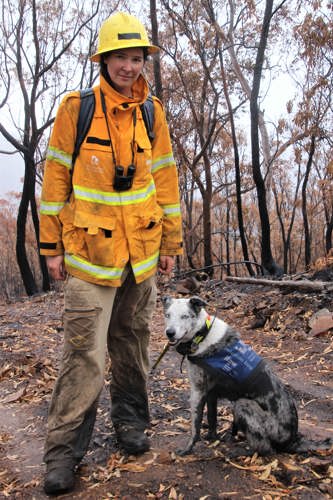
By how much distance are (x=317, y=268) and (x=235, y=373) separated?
670 cm

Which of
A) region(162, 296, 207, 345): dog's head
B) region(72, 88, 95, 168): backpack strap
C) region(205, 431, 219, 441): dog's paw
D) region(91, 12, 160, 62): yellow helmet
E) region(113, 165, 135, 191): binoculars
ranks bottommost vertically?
region(205, 431, 219, 441): dog's paw

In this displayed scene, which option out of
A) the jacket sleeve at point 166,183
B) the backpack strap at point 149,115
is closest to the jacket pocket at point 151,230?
the jacket sleeve at point 166,183

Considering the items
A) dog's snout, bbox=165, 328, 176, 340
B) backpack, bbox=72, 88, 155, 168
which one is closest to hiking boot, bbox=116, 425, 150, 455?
dog's snout, bbox=165, 328, 176, 340

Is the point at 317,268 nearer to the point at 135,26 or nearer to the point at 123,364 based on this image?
the point at 123,364

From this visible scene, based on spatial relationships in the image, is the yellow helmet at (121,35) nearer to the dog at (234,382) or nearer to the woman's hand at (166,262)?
the woman's hand at (166,262)

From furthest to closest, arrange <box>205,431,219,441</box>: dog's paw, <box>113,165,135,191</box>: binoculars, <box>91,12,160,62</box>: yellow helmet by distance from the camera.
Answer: <box>205,431,219,441</box>: dog's paw → <box>113,165,135,191</box>: binoculars → <box>91,12,160,62</box>: yellow helmet

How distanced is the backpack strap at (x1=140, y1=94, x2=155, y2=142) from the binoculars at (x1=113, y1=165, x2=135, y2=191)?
382 mm

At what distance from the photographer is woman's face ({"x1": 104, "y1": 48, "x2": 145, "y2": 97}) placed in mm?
3033

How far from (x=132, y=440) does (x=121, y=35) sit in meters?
2.89

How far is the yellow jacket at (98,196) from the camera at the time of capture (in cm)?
303

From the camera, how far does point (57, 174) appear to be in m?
3.07

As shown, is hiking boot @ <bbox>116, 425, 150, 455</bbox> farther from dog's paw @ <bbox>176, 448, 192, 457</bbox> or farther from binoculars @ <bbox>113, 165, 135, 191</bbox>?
binoculars @ <bbox>113, 165, 135, 191</bbox>

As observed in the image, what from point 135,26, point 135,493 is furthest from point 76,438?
point 135,26

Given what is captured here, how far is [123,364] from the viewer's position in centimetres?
362
